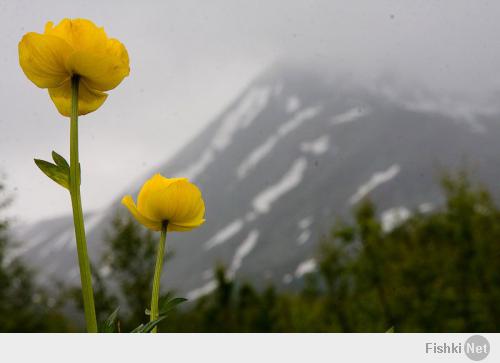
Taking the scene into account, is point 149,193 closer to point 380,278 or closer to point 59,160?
point 59,160

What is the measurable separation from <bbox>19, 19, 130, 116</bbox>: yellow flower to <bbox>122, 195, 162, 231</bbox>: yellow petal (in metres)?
0.15

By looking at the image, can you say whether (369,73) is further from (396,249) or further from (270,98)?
(396,249)

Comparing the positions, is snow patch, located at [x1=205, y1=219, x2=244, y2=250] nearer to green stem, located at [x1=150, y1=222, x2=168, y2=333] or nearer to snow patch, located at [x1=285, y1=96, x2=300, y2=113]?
snow patch, located at [x1=285, y1=96, x2=300, y2=113]

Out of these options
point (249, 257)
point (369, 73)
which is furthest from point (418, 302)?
point (369, 73)

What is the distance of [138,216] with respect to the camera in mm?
681

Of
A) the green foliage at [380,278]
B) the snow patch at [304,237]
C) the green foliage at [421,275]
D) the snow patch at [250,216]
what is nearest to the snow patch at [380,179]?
the snow patch at [304,237]

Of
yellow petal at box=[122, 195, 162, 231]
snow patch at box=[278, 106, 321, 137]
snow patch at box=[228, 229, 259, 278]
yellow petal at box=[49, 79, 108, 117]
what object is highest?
snow patch at box=[278, 106, 321, 137]

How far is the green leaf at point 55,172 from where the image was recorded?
585mm

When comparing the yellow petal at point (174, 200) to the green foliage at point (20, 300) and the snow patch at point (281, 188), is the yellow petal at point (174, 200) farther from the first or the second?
the snow patch at point (281, 188)

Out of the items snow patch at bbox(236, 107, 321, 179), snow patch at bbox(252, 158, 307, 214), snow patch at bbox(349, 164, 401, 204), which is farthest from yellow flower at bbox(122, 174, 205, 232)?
snow patch at bbox(236, 107, 321, 179)

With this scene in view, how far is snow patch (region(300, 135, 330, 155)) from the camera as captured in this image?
15150cm
